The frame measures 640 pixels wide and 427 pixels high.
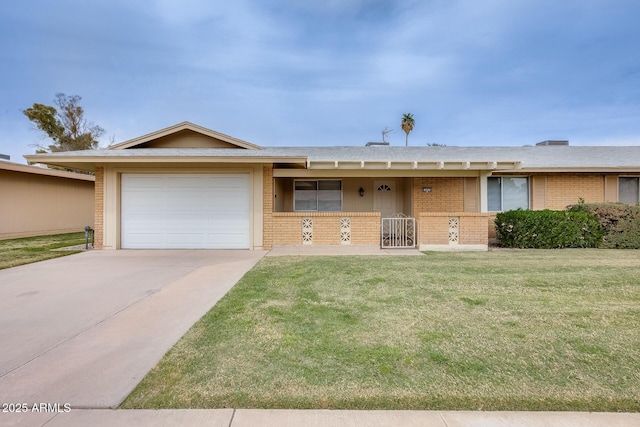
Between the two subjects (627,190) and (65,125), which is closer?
(627,190)

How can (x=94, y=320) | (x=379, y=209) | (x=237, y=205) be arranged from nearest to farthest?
(x=94, y=320)
(x=237, y=205)
(x=379, y=209)

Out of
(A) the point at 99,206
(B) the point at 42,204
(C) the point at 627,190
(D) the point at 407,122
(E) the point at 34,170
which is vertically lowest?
(A) the point at 99,206

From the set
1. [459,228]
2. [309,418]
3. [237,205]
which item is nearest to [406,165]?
[459,228]

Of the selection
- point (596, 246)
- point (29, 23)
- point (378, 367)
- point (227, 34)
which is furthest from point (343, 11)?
point (378, 367)

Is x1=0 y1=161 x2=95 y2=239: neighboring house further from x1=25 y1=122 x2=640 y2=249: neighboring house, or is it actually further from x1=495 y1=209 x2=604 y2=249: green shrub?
x1=495 y1=209 x2=604 y2=249: green shrub

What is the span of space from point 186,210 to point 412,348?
919cm

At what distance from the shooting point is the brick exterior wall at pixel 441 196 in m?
12.4

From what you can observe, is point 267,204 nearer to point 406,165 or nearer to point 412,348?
point 406,165

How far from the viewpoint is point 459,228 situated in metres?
10.5

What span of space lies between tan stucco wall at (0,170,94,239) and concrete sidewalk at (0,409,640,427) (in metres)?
16.4

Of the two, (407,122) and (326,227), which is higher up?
(407,122)

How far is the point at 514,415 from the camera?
90.4 inches

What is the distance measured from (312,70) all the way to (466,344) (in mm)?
20329

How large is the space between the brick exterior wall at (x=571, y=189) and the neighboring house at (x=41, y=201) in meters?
22.1
